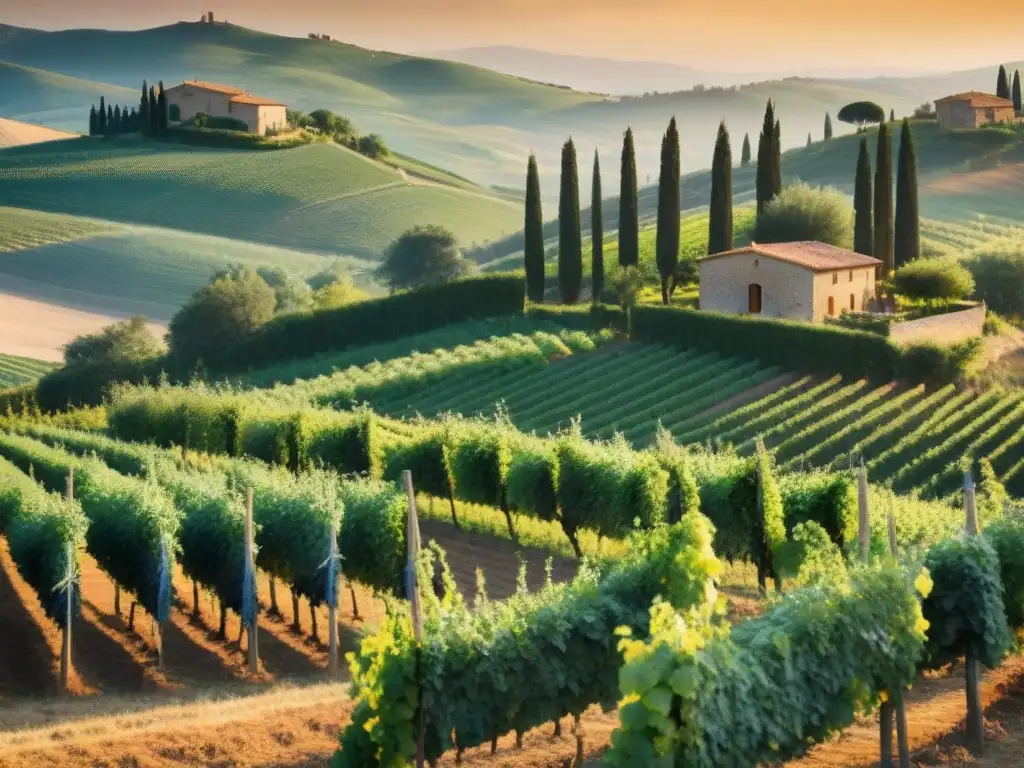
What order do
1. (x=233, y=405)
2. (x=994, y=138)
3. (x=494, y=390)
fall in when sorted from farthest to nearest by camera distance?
(x=994, y=138)
(x=494, y=390)
(x=233, y=405)

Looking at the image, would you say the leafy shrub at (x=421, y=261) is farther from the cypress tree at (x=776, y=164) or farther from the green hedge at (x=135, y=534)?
the green hedge at (x=135, y=534)

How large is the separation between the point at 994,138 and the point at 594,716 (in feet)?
300

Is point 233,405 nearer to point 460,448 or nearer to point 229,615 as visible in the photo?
point 460,448

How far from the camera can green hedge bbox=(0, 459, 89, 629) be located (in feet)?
81.4

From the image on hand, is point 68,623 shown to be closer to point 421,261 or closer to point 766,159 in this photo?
point 766,159

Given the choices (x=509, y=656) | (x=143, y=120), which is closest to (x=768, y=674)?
(x=509, y=656)

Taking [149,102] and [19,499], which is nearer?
[19,499]

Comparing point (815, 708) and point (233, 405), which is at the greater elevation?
point (815, 708)

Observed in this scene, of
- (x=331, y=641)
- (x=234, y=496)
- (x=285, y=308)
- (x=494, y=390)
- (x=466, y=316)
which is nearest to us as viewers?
(x=331, y=641)

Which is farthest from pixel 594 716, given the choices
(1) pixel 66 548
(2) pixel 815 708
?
(1) pixel 66 548

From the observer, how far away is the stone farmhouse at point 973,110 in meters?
103

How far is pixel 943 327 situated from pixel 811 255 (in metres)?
6.79

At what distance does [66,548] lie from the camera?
81.7ft

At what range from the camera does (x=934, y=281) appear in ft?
180
